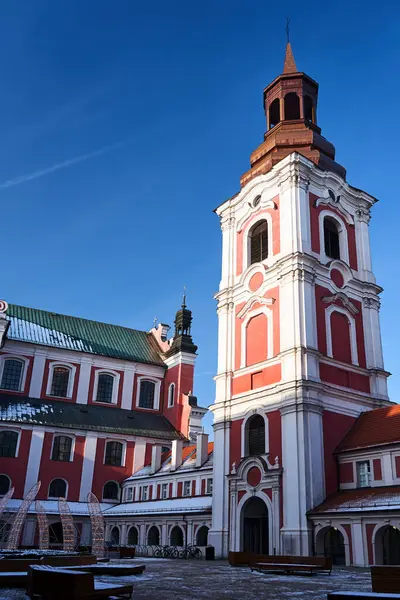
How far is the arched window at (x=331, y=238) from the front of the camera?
2742 cm

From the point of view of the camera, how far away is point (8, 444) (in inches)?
1315

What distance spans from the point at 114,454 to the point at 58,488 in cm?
424

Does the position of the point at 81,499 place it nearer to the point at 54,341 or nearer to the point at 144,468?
the point at 144,468

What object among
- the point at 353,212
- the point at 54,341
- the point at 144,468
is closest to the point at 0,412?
the point at 54,341

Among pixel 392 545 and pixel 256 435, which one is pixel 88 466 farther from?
pixel 392 545

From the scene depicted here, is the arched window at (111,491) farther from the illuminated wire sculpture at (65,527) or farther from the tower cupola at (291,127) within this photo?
the tower cupola at (291,127)

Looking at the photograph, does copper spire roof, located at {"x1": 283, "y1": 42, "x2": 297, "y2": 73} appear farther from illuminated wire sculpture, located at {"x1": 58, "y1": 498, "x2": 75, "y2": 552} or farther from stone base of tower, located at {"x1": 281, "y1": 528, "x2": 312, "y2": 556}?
illuminated wire sculpture, located at {"x1": 58, "y1": 498, "x2": 75, "y2": 552}

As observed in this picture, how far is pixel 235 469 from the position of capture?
23953mm

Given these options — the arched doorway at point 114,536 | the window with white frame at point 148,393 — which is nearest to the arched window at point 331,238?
the arched doorway at point 114,536

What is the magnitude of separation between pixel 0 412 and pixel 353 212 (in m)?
24.1

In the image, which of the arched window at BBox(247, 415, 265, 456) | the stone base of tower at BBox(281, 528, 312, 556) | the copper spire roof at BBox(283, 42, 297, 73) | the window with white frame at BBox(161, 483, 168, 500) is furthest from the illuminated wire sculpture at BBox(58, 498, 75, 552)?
the copper spire roof at BBox(283, 42, 297, 73)

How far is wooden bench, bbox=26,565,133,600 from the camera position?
21.5 ft

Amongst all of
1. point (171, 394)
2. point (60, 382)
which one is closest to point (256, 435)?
point (171, 394)

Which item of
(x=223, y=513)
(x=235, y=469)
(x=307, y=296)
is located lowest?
(x=223, y=513)
